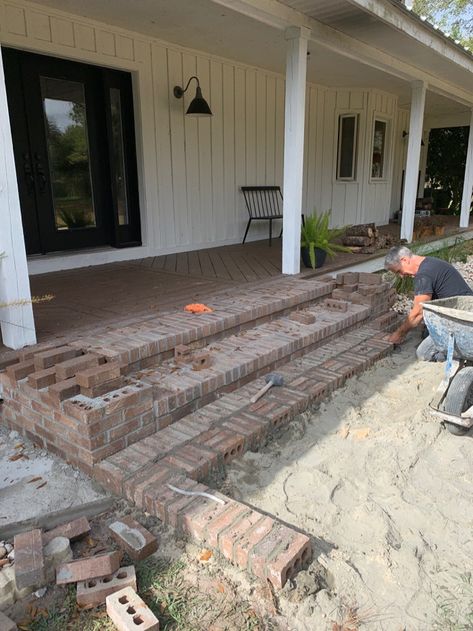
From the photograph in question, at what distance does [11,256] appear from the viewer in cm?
291

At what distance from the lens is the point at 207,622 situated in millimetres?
1611

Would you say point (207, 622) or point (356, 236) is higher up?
point (356, 236)

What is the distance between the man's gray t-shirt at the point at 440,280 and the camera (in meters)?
3.62

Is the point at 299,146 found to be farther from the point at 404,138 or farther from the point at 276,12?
the point at 404,138

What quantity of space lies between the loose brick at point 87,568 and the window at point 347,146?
8.77 meters

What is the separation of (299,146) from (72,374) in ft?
11.2

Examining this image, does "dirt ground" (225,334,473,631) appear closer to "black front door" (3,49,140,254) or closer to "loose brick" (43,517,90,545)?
"loose brick" (43,517,90,545)

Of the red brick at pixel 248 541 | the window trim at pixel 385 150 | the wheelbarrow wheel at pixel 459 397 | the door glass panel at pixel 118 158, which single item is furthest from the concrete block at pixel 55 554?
the window trim at pixel 385 150

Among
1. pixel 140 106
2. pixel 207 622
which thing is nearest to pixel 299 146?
pixel 140 106

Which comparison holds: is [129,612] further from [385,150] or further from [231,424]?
[385,150]

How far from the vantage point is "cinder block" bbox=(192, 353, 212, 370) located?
3.06 m

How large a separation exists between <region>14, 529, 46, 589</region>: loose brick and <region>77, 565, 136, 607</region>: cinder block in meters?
0.15

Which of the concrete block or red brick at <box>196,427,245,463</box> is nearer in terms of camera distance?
the concrete block

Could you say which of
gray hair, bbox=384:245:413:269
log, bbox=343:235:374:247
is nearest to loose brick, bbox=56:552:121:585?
gray hair, bbox=384:245:413:269
